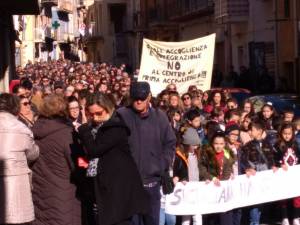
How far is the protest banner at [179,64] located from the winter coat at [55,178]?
407 inches

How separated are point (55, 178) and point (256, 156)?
4055 mm

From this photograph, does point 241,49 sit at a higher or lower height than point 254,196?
higher

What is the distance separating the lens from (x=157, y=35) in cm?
5997

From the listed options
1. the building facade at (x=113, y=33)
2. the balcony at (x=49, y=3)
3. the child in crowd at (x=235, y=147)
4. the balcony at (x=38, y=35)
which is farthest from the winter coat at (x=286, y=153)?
the balcony at (x=49, y=3)

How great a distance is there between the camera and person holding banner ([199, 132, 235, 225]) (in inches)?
437

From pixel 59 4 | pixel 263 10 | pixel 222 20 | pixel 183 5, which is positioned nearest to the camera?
pixel 263 10

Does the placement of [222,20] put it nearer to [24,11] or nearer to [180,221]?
[24,11]

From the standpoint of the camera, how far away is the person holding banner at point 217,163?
1110 cm

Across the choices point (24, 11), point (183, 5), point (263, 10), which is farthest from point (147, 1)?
point (24, 11)

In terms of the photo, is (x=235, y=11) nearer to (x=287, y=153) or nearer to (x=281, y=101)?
(x=281, y=101)

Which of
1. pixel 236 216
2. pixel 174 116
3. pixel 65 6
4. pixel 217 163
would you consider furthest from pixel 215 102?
pixel 65 6

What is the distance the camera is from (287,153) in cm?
1198

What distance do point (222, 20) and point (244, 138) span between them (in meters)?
29.0

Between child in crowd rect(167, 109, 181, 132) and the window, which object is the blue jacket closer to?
child in crowd rect(167, 109, 181, 132)
